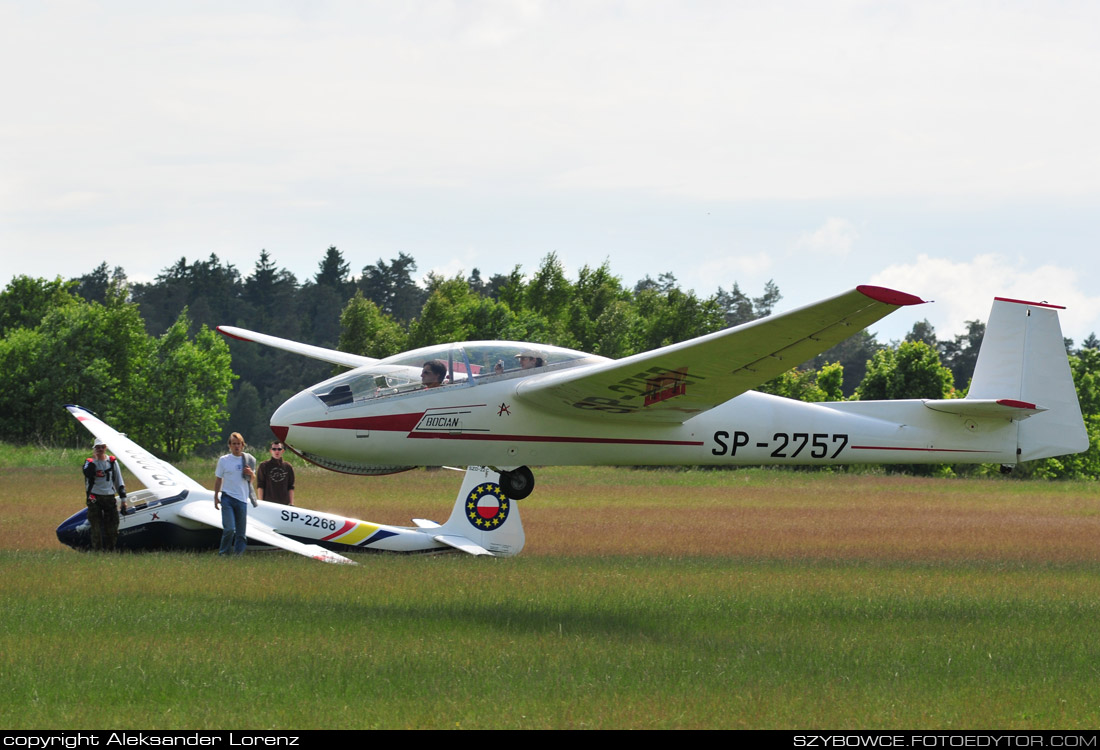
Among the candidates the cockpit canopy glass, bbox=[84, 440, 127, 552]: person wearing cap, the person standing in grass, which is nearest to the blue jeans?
the person standing in grass

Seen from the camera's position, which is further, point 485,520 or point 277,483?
point 277,483

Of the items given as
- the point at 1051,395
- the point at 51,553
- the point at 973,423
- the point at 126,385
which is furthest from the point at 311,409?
the point at 126,385

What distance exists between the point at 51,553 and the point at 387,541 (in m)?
5.55

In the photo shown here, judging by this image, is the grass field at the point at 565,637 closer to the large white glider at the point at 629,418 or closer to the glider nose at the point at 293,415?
the large white glider at the point at 629,418

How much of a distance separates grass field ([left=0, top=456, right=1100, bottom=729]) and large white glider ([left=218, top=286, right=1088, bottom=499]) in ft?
6.60

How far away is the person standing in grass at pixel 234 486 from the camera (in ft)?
57.8

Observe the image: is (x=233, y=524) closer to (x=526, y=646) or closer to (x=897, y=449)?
(x=526, y=646)

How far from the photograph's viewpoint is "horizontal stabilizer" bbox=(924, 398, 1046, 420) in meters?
15.5

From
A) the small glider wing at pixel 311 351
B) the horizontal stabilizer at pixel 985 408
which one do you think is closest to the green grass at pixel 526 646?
the horizontal stabilizer at pixel 985 408

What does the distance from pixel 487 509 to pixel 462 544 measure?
2.51 ft

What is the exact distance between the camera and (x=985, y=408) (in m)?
15.6

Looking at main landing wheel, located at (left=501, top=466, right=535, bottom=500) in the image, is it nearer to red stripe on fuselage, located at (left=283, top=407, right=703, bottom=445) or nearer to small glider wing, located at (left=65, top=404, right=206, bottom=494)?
red stripe on fuselage, located at (left=283, top=407, right=703, bottom=445)

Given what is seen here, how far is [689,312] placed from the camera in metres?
82.8

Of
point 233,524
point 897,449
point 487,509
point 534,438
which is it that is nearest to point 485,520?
point 487,509
